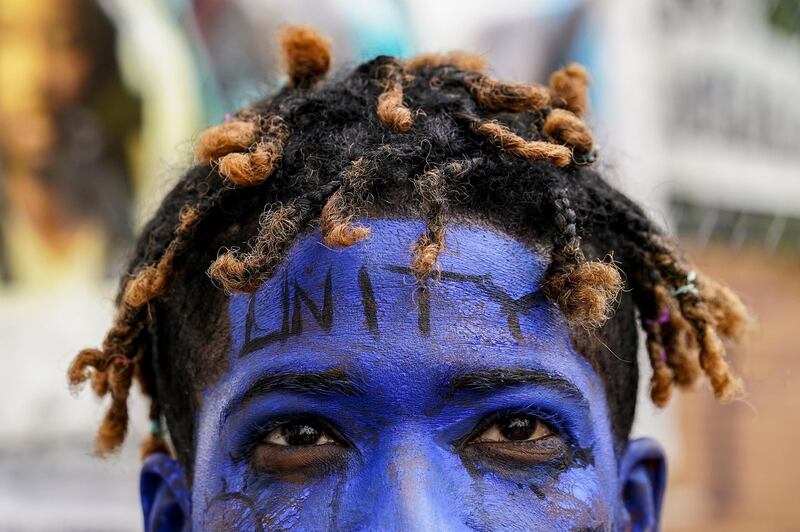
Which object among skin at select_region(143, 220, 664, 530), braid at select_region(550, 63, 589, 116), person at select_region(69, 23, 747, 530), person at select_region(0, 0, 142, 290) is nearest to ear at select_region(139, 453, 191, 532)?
person at select_region(69, 23, 747, 530)

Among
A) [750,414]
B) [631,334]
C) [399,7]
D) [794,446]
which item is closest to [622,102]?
[399,7]

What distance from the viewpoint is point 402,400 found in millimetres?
1794

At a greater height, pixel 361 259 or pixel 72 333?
pixel 72 333

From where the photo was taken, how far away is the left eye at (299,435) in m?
1.87

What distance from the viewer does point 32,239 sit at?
6.10 metres

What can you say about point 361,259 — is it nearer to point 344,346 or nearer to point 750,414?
point 344,346

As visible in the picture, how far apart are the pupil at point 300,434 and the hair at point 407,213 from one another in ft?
0.74

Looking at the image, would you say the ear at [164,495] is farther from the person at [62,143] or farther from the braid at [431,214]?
the person at [62,143]

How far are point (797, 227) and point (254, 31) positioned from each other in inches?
247

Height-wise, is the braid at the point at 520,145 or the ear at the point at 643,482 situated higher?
the braid at the point at 520,145

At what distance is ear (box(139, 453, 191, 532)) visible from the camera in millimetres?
2250

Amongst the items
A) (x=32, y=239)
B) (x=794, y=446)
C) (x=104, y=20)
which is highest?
(x=104, y=20)

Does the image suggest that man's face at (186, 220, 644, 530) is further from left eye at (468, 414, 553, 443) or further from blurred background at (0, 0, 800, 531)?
blurred background at (0, 0, 800, 531)

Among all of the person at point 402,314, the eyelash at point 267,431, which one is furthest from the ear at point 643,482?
the eyelash at point 267,431
